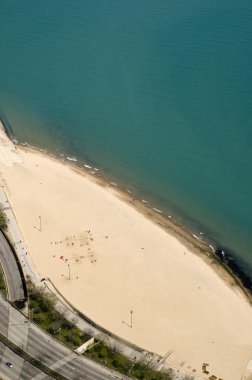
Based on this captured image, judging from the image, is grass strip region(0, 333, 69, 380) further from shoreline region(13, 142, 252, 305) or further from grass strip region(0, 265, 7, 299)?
shoreline region(13, 142, 252, 305)

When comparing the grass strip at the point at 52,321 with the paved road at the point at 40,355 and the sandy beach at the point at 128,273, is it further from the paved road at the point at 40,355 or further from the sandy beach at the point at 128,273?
the sandy beach at the point at 128,273

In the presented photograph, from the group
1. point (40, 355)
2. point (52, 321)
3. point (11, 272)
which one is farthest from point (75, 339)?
point (11, 272)

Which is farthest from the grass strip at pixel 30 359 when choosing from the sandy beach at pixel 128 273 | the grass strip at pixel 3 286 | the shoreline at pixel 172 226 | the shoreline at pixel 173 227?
the shoreline at pixel 172 226

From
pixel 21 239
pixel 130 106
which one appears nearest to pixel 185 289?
pixel 21 239

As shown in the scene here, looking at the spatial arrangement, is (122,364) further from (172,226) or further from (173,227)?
(172,226)

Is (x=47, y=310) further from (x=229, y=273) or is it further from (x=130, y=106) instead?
(x=130, y=106)

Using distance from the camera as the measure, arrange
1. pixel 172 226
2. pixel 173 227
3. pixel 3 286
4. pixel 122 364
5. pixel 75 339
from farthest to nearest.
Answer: pixel 172 226 < pixel 173 227 < pixel 3 286 < pixel 75 339 < pixel 122 364
